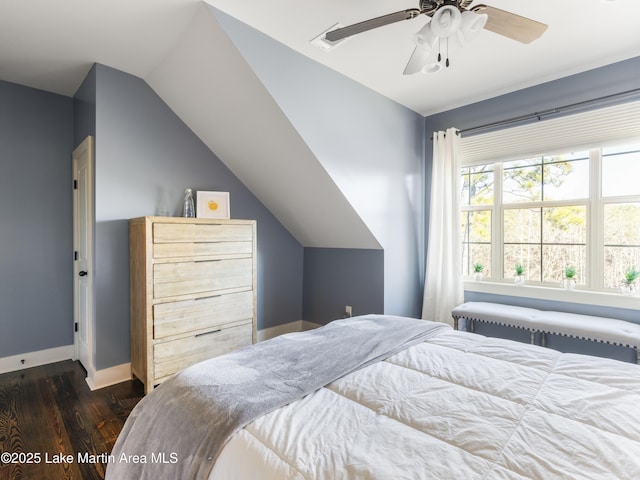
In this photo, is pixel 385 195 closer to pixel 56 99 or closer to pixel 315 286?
pixel 315 286

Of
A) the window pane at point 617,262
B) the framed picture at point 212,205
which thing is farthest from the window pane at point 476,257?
the framed picture at point 212,205

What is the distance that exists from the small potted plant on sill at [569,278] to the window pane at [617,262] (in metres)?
0.21

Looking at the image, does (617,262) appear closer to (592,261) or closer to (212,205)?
(592,261)

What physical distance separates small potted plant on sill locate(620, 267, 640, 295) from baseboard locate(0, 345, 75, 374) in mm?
4734

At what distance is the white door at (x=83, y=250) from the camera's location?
2.62 meters

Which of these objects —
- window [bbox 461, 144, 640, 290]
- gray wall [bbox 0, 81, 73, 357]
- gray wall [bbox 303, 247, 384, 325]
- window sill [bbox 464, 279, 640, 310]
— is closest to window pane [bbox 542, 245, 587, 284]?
window [bbox 461, 144, 640, 290]

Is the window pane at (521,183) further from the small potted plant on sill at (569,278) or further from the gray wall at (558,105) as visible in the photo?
the small potted plant on sill at (569,278)

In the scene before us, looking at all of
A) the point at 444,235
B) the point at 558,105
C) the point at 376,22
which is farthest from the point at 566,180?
the point at 376,22

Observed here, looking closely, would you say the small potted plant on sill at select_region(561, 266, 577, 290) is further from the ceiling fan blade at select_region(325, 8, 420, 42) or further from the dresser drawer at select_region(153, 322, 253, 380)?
the dresser drawer at select_region(153, 322, 253, 380)

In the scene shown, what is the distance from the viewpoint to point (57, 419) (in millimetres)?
2115

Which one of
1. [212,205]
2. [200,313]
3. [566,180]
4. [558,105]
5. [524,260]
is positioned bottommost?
[200,313]

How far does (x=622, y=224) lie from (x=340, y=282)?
2.45m

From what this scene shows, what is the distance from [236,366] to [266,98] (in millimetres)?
1809

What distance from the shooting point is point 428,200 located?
3715 millimetres
